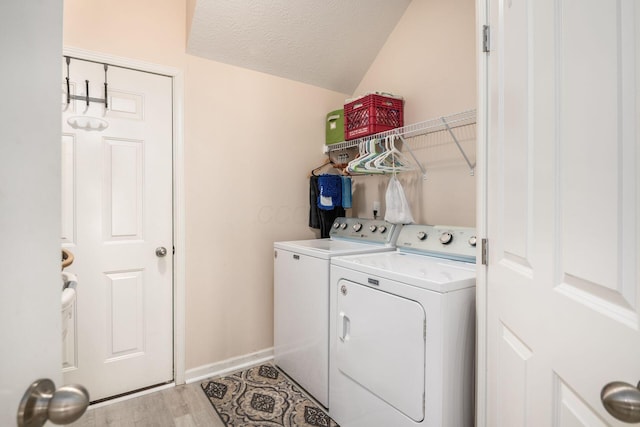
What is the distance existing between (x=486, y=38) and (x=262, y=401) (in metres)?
2.20

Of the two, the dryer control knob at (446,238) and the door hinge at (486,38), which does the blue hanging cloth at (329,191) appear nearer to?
the dryer control knob at (446,238)

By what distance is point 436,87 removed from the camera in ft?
7.57

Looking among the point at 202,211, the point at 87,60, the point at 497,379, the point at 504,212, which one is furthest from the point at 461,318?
the point at 87,60

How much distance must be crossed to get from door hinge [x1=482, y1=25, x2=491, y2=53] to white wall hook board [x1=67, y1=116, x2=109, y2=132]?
204cm

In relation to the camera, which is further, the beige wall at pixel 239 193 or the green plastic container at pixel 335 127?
the green plastic container at pixel 335 127

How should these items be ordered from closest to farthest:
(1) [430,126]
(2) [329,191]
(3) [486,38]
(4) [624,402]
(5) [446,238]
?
(4) [624,402]
(3) [486,38]
(5) [446,238]
(1) [430,126]
(2) [329,191]

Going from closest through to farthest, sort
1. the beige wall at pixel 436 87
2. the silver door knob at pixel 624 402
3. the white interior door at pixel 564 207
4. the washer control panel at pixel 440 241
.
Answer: the silver door knob at pixel 624 402 → the white interior door at pixel 564 207 → the washer control panel at pixel 440 241 → the beige wall at pixel 436 87

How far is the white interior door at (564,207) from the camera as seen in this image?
1.77 feet

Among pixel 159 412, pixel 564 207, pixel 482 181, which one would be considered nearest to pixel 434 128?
pixel 482 181

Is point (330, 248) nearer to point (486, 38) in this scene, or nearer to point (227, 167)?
point (227, 167)

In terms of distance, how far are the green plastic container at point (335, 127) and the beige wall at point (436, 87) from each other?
41cm

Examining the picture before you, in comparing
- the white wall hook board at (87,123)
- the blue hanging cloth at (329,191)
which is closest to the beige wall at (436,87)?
the blue hanging cloth at (329,191)

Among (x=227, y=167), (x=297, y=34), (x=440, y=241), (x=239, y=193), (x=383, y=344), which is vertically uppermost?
(x=297, y=34)

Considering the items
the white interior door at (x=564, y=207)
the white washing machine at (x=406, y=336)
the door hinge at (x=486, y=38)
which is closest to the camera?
the white interior door at (x=564, y=207)
